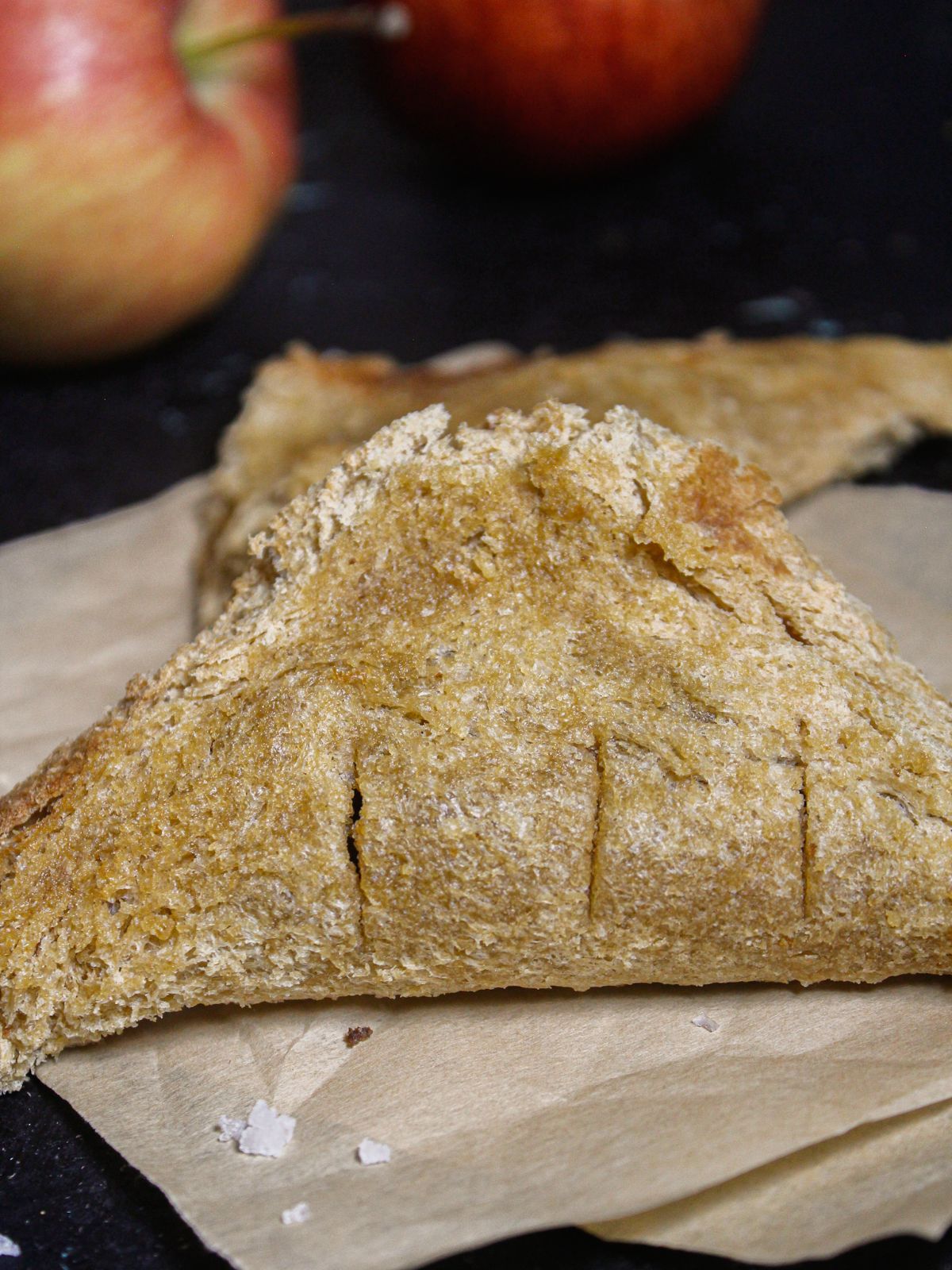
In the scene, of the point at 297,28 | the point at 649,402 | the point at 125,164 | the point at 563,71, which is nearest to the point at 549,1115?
the point at 649,402

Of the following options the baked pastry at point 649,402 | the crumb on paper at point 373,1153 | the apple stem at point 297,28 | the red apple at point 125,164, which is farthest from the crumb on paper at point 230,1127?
the apple stem at point 297,28

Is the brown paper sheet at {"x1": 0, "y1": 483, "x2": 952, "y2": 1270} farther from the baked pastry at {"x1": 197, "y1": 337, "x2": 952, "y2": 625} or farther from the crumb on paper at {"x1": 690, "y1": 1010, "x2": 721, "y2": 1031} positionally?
the baked pastry at {"x1": 197, "y1": 337, "x2": 952, "y2": 625}

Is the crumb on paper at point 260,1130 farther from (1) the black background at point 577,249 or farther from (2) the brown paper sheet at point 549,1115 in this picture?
(1) the black background at point 577,249

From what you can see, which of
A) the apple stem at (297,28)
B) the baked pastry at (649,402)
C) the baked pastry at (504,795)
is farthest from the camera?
the apple stem at (297,28)

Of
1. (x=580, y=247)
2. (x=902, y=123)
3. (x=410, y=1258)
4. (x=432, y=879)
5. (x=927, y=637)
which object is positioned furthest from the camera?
(x=902, y=123)

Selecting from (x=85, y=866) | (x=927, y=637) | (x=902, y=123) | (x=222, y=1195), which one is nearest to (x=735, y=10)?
(x=902, y=123)

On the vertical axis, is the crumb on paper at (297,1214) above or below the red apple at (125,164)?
below

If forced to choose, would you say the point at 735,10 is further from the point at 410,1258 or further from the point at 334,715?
the point at 410,1258

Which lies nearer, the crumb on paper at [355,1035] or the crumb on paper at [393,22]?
the crumb on paper at [355,1035]
